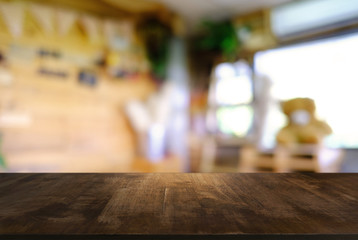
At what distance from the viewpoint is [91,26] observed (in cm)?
245

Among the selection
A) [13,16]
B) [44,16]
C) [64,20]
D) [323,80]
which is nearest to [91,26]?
[64,20]

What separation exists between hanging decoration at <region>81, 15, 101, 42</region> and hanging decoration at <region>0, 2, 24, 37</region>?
0.52 m

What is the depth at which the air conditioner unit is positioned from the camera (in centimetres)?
252

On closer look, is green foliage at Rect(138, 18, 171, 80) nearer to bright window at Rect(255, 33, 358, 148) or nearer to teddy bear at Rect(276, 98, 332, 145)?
bright window at Rect(255, 33, 358, 148)

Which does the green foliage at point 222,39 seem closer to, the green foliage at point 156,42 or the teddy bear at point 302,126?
the green foliage at point 156,42

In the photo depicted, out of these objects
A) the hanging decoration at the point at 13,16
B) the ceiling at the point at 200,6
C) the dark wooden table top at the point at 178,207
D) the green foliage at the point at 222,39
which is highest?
the ceiling at the point at 200,6

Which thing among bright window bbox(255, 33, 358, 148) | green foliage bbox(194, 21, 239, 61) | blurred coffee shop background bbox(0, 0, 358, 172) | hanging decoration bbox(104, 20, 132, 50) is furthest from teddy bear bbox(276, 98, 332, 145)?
hanging decoration bbox(104, 20, 132, 50)

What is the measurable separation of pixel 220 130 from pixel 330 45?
1.50m

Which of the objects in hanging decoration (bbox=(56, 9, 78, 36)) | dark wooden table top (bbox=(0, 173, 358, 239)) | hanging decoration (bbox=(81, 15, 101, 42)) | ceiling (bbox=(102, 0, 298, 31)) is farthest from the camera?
ceiling (bbox=(102, 0, 298, 31))

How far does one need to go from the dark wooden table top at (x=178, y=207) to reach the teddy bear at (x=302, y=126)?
5.30 ft

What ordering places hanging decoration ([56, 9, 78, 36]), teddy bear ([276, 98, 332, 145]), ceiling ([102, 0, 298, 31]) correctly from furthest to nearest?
1. ceiling ([102, 0, 298, 31])
2. hanging decoration ([56, 9, 78, 36])
3. teddy bear ([276, 98, 332, 145])

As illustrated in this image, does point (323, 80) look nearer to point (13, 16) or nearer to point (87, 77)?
point (87, 77)

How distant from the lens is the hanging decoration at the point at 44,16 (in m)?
2.08

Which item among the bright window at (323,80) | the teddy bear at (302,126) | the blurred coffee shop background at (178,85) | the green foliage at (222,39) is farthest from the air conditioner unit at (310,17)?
the teddy bear at (302,126)
